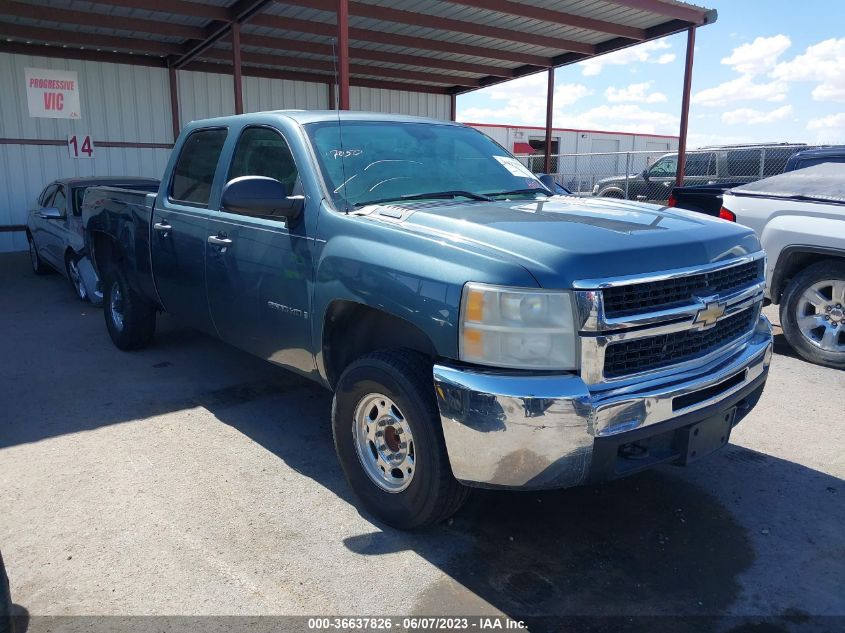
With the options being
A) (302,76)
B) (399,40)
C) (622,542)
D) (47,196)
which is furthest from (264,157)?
(302,76)

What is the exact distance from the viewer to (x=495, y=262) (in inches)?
103

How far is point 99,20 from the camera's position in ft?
38.2

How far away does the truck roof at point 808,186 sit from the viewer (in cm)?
598

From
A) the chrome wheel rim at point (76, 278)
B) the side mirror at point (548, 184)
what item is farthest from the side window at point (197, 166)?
the chrome wheel rim at point (76, 278)

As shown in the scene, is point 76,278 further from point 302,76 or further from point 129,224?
point 302,76

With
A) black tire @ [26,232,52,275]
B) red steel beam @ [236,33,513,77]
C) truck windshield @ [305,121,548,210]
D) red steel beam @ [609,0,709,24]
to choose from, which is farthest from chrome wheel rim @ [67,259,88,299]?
red steel beam @ [609,0,709,24]

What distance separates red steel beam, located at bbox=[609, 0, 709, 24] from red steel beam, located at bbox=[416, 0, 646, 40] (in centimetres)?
113

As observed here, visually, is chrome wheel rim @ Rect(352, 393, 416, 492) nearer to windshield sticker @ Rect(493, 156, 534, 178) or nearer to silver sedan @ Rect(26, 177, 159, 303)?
windshield sticker @ Rect(493, 156, 534, 178)

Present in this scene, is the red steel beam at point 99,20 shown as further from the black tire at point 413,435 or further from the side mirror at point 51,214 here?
the black tire at point 413,435

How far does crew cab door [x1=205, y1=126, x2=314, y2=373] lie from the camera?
11.9 ft

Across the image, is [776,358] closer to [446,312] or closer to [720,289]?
[720,289]

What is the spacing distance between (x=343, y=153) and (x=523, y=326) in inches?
69.3

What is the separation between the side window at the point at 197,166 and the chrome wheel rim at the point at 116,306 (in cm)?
173

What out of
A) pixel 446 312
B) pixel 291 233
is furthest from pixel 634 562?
pixel 291 233
